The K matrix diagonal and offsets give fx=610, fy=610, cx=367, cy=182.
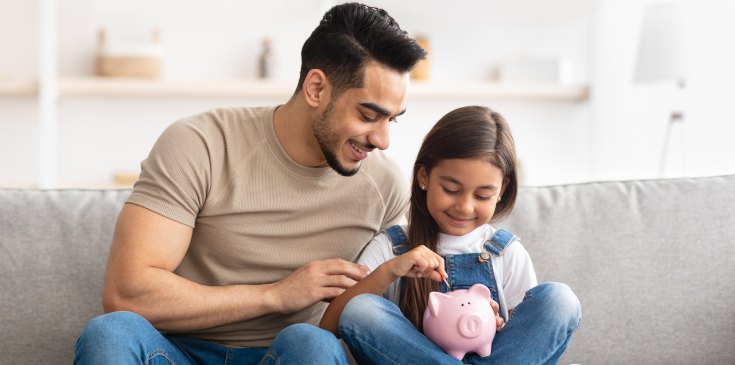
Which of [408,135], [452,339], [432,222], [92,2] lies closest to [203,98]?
[92,2]

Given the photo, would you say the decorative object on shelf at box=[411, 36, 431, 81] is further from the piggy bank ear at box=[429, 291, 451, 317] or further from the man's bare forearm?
the piggy bank ear at box=[429, 291, 451, 317]

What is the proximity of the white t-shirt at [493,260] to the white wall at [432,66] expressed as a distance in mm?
2288

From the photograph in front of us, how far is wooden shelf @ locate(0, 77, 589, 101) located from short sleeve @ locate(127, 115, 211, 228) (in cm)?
204

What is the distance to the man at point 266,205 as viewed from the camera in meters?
1.33

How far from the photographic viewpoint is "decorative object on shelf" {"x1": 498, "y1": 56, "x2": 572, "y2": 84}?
3.60 m

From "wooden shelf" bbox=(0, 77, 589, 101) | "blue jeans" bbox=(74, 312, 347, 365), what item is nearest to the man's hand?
"blue jeans" bbox=(74, 312, 347, 365)

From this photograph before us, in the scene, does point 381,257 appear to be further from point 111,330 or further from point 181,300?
point 111,330

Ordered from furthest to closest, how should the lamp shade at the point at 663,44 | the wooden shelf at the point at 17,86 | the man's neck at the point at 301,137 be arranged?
the wooden shelf at the point at 17,86 < the lamp shade at the point at 663,44 < the man's neck at the point at 301,137

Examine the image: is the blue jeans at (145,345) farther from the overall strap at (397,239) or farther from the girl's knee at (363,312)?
the overall strap at (397,239)

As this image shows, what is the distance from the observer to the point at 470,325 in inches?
45.5

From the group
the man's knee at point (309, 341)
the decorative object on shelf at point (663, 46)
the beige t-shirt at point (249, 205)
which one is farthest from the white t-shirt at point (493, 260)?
the decorative object on shelf at point (663, 46)

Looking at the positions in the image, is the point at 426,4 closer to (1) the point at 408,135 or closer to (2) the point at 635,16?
(1) the point at 408,135

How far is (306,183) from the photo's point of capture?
4.98 feet

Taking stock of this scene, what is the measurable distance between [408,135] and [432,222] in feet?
7.69
